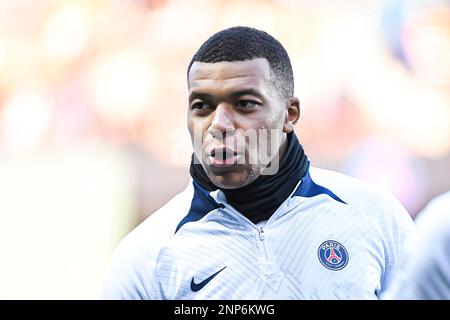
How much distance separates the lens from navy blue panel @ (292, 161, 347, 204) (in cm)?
223

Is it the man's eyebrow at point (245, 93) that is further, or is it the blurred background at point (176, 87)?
the blurred background at point (176, 87)

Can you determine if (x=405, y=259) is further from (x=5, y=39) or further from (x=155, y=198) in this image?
(x=5, y=39)

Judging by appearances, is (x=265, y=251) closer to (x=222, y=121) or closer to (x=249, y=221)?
(x=249, y=221)

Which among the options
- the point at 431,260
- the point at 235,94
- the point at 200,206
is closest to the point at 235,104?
the point at 235,94

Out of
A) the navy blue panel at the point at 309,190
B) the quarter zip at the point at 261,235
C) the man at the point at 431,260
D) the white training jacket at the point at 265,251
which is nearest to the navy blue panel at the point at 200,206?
the white training jacket at the point at 265,251

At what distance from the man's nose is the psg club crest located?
41 cm

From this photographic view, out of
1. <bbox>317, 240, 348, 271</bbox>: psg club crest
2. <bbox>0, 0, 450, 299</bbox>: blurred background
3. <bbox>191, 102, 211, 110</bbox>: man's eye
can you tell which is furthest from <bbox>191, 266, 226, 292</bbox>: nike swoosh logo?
<bbox>0, 0, 450, 299</bbox>: blurred background

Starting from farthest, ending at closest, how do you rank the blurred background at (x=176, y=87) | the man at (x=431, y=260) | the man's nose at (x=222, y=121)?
the blurred background at (x=176, y=87)
the man's nose at (x=222, y=121)
the man at (x=431, y=260)

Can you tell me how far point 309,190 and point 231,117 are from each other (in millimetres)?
355

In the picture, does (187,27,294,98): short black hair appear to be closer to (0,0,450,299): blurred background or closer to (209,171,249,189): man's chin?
(209,171,249,189): man's chin

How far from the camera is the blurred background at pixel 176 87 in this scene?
4.33 meters

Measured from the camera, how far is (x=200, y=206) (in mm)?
2199

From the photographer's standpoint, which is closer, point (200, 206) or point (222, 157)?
point (222, 157)

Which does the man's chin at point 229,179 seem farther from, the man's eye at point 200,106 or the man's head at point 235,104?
the man's eye at point 200,106
